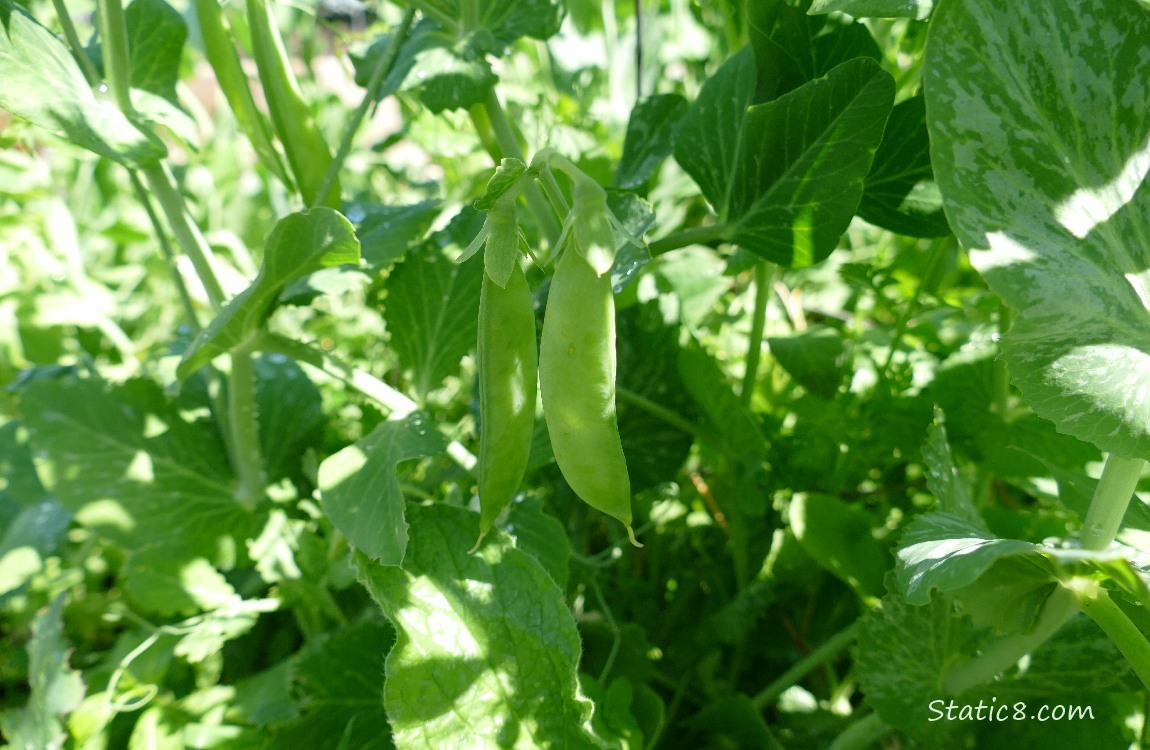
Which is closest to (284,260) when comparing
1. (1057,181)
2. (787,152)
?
(787,152)

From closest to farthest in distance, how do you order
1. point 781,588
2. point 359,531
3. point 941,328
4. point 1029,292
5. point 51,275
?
1. point 1029,292
2. point 359,531
3. point 781,588
4. point 941,328
5. point 51,275

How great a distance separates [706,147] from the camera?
62 cm

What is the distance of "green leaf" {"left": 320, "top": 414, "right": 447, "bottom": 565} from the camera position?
1.65 ft

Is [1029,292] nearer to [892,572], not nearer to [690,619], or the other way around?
[892,572]

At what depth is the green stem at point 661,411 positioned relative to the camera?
70cm

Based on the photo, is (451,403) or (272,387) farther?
(451,403)

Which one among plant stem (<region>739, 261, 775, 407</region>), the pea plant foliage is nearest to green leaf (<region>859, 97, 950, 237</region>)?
the pea plant foliage

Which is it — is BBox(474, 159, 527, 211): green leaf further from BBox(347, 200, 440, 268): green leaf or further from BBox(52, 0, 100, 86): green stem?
BBox(52, 0, 100, 86): green stem

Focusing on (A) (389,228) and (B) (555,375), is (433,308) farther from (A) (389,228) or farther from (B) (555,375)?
(B) (555,375)

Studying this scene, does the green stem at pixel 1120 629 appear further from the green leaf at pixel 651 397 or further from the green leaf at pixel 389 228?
the green leaf at pixel 389 228

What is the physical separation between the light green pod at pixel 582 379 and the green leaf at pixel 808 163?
19 centimetres

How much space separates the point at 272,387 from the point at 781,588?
0.50 meters

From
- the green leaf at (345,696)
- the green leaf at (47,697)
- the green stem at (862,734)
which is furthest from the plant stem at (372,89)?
the green stem at (862,734)

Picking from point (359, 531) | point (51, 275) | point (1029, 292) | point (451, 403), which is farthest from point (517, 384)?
point (51, 275)
